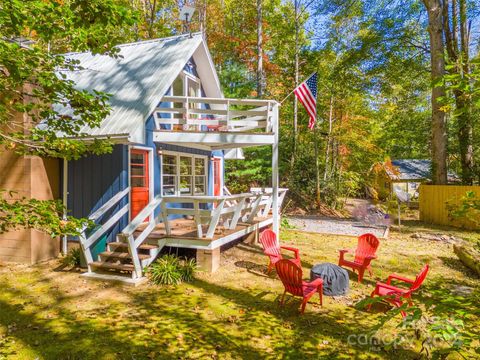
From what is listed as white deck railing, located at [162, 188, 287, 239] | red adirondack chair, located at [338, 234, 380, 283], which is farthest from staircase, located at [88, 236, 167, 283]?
red adirondack chair, located at [338, 234, 380, 283]

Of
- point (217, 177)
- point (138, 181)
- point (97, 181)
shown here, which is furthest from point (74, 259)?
point (217, 177)

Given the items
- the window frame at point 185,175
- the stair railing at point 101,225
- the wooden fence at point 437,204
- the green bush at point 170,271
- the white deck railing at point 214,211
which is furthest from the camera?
the wooden fence at point 437,204

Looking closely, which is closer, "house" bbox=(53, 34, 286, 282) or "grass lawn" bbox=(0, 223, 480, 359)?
"grass lawn" bbox=(0, 223, 480, 359)

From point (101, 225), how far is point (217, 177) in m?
6.16

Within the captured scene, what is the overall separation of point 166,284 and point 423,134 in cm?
2533

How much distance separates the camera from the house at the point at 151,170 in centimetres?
695

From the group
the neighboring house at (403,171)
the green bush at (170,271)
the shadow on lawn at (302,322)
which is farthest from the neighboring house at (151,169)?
the neighboring house at (403,171)

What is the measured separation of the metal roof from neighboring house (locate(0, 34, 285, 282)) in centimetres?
3

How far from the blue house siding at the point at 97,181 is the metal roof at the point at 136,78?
0.78m

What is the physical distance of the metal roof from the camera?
24.8ft

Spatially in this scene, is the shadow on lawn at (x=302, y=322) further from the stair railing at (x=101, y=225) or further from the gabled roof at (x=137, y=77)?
the gabled roof at (x=137, y=77)

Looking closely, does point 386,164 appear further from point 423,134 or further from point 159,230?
point 159,230

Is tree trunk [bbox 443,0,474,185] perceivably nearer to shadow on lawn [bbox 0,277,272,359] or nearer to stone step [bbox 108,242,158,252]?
stone step [bbox 108,242,158,252]

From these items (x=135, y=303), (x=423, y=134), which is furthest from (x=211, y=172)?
(x=423, y=134)
